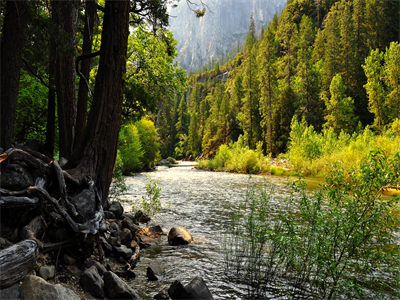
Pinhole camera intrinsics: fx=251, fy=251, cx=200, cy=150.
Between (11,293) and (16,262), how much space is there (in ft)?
0.91

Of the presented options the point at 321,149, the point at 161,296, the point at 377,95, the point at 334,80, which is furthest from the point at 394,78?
the point at 161,296

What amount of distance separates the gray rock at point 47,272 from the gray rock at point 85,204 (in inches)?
29.6

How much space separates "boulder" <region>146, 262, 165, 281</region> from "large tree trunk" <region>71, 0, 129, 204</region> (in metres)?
1.63

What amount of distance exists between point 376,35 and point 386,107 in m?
19.0

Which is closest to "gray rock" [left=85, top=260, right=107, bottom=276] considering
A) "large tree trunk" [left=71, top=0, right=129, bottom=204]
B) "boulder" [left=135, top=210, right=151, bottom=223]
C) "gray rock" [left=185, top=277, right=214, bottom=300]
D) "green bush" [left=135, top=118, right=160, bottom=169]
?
"large tree trunk" [left=71, top=0, right=129, bottom=204]

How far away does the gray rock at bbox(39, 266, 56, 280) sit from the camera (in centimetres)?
306

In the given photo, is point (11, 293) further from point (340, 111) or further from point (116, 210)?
point (340, 111)

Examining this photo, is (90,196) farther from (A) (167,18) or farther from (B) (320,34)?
(B) (320,34)

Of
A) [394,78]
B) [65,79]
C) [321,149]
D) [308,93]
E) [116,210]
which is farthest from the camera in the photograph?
[308,93]

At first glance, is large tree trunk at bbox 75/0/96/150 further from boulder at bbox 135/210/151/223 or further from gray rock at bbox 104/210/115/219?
boulder at bbox 135/210/151/223

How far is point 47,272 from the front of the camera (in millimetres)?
3135

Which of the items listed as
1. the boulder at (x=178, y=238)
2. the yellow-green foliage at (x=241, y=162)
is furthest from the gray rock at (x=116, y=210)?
the yellow-green foliage at (x=241, y=162)

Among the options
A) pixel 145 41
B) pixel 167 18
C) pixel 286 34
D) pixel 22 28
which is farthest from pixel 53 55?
pixel 286 34

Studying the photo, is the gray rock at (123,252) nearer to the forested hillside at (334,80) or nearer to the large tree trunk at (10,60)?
the large tree trunk at (10,60)
